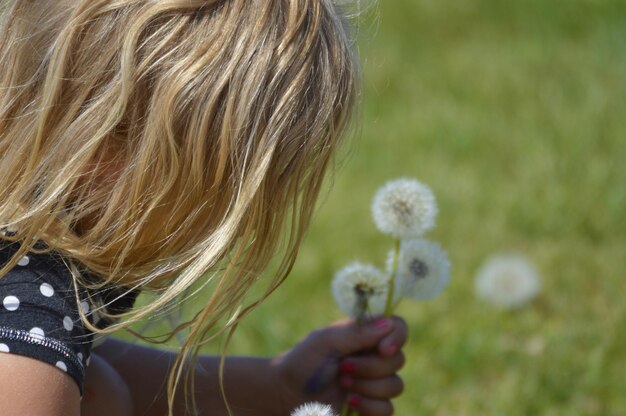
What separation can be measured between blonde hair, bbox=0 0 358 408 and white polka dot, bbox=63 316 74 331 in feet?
0.15

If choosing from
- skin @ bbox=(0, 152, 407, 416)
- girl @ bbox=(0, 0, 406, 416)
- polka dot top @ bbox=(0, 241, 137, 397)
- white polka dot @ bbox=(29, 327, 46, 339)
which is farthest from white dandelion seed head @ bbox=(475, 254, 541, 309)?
white polka dot @ bbox=(29, 327, 46, 339)

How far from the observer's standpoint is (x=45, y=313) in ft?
3.50

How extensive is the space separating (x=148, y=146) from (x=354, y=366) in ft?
1.61

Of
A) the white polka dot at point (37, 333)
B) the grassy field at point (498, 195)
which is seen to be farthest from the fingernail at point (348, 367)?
the white polka dot at point (37, 333)

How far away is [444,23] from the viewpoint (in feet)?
12.4

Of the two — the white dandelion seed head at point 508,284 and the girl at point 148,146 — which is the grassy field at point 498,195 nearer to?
the white dandelion seed head at point 508,284

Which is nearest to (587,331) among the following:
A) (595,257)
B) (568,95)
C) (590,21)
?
(595,257)

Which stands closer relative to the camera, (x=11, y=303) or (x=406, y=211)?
(x=11, y=303)

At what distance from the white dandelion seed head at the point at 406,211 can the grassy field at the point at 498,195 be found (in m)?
0.08

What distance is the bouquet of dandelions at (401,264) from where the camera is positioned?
1.35 meters

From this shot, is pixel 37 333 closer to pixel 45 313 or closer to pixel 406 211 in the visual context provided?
pixel 45 313

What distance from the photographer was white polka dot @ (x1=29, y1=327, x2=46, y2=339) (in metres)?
1.04

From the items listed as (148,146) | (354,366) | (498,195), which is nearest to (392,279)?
(354,366)

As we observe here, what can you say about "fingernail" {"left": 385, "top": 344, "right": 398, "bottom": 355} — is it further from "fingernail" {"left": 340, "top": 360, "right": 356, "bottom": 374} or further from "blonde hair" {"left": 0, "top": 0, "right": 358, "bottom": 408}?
"blonde hair" {"left": 0, "top": 0, "right": 358, "bottom": 408}
